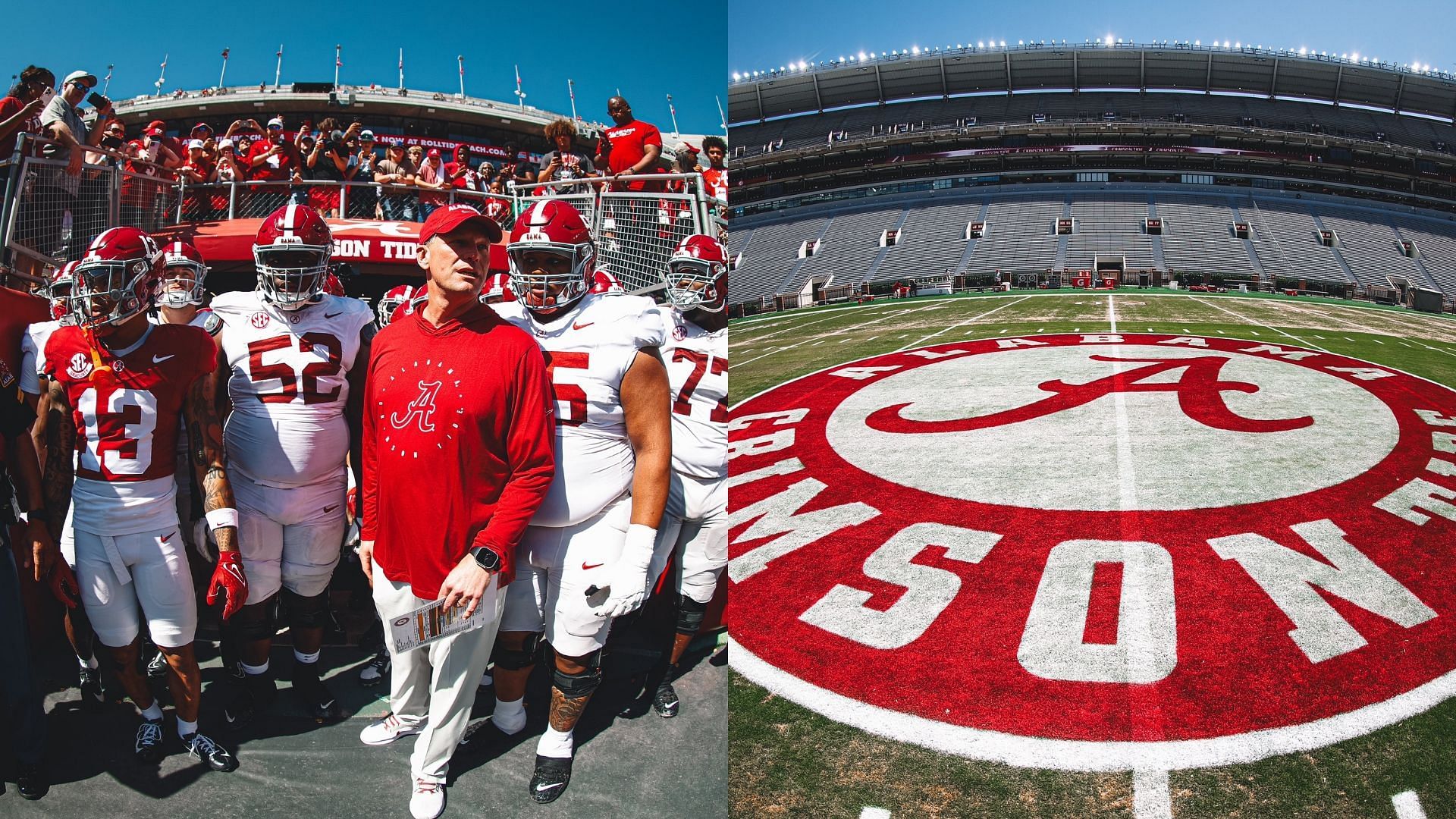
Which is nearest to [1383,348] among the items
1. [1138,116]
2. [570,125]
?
[570,125]

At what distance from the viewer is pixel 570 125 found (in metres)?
6.41

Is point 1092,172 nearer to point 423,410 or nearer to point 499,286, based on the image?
point 499,286

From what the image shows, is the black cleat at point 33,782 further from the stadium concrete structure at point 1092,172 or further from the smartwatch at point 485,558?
the stadium concrete structure at point 1092,172

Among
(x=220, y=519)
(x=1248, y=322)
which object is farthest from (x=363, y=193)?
(x=1248, y=322)

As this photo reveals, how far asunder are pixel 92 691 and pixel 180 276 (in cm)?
157

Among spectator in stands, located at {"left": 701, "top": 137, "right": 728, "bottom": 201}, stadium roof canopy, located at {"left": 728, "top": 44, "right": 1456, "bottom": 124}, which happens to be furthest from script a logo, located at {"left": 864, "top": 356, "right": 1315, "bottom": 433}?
stadium roof canopy, located at {"left": 728, "top": 44, "right": 1456, "bottom": 124}

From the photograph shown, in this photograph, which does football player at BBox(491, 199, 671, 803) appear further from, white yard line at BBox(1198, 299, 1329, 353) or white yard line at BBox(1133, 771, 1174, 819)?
white yard line at BBox(1198, 299, 1329, 353)

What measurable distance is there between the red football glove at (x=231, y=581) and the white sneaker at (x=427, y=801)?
2.86ft

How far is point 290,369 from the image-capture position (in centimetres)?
281

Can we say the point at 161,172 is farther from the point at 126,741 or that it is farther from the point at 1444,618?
the point at 1444,618

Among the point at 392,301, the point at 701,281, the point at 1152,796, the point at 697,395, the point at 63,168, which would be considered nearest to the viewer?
the point at 1152,796

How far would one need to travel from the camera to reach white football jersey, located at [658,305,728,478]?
3.31 m

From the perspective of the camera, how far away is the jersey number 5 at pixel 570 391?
7.49 ft

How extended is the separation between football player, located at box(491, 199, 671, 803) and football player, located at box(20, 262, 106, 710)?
157 centimetres
